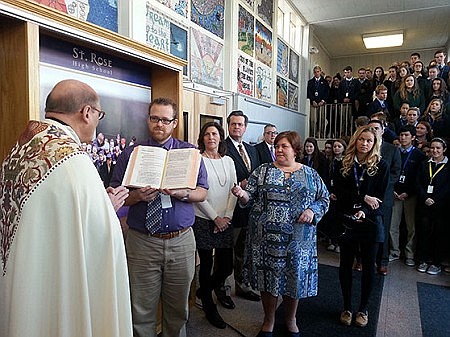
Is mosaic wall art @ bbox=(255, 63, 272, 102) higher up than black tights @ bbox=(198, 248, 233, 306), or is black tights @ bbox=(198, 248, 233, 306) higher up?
mosaic wall art @ bbox=(255, 63, 272, 102)

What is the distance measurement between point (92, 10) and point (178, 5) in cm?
147

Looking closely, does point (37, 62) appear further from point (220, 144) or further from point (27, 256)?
point (220, 144)

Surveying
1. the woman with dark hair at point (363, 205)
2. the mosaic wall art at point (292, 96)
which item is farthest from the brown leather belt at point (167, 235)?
the mosaic wall art at point (292, 96)

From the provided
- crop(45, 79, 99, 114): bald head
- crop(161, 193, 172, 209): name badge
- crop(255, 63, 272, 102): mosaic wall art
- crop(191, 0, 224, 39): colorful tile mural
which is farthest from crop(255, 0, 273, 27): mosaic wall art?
crop(45, 79, 99, 114): bald head

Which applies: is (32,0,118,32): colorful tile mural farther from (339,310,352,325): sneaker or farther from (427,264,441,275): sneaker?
(427,264,441,275): sneaker

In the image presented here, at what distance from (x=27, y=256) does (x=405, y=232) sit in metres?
4.81

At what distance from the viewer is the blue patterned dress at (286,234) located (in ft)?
7.98

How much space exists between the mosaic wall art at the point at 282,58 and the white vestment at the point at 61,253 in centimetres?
709

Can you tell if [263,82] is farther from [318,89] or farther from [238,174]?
[238,174]

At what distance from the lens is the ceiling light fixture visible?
10.7 meters

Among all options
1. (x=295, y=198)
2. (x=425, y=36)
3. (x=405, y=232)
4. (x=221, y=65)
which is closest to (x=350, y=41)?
(x=425, y=36)

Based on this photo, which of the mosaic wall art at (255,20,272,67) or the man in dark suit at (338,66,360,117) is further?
the man in dark suit at (338,66,360,117)

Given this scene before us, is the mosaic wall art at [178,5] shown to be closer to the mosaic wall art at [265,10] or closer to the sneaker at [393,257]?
the mosaic wall art at [265,10]

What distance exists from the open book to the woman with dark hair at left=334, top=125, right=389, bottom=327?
5.10 feet
